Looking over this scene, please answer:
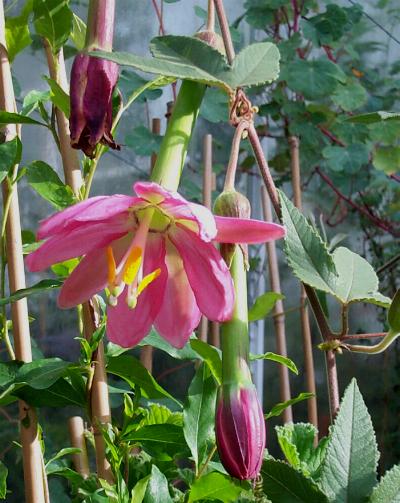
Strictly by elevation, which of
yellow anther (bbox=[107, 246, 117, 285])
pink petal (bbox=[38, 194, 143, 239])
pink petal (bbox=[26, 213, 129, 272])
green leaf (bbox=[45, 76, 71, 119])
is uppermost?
green leaf (bbox=[45, 76, 71, 119])

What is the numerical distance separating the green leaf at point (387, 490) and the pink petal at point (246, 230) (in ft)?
0.29

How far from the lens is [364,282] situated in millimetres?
305

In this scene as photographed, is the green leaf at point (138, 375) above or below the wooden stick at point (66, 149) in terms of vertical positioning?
below

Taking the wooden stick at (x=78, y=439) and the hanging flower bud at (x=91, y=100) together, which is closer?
the hanging flower bud at (x=91, y=100)

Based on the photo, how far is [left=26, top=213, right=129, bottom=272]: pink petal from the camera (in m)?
0.25

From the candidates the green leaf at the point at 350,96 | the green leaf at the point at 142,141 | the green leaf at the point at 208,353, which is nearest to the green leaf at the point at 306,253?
the green leaf at the point at 208,353

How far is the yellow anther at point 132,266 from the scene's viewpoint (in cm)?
25

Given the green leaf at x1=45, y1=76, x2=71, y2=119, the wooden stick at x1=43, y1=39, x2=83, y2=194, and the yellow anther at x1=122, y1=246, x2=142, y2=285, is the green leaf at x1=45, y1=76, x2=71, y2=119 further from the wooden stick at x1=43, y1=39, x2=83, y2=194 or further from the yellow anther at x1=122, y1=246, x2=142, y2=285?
the yellow anther at x1=122, y1=246, x2=142, y2=285

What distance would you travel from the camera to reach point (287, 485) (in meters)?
0.24

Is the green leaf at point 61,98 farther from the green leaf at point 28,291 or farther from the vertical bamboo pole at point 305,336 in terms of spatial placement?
the vertical bamboo pole at point 305,336

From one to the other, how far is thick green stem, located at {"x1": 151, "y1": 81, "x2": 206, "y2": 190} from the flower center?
0.8 inches

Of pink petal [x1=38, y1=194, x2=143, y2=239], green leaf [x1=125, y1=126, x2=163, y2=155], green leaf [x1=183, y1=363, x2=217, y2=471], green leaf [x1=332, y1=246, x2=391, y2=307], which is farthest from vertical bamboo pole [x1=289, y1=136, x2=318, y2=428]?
pink petal [x1=38, y1=194, x2=143, y2=239]

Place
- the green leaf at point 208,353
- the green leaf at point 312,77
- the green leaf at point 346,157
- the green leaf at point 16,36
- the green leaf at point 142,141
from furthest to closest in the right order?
the green leaf at point 346,157, the green leaf at point 312,77, the green leaf at point 142,141, the green leaf at point 16,36, the green leaf at point 208,353

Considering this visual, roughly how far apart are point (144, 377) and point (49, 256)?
8.4 inches
